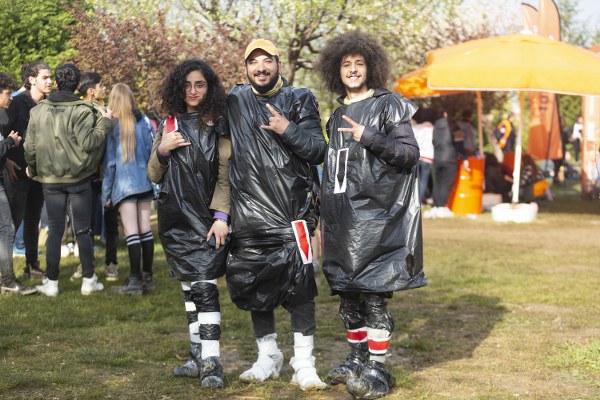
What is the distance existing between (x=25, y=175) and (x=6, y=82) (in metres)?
1.16

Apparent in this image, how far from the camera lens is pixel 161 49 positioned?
10398 mm

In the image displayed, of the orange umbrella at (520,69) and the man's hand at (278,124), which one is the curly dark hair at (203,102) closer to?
the man's hand at (278,124)

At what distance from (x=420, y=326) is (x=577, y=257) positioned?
14.8ft

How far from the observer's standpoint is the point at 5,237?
7918 mm

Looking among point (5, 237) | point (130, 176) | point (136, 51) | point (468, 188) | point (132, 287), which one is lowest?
point (132, 287)

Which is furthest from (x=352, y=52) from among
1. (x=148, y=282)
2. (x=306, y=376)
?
(x=148, y=282)

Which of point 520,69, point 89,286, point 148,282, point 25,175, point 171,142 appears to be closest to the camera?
point 171,142

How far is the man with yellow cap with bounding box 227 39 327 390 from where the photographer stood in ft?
17.2

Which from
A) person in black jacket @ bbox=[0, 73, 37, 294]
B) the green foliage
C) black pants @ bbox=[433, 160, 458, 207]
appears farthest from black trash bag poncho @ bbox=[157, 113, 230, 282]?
black pants @ bbox=[433, 160, 458, 207]

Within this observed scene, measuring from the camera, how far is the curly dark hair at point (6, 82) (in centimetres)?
780

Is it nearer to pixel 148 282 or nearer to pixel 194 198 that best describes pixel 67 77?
pixel 148 282

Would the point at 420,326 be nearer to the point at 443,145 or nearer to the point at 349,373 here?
the point at 349,373

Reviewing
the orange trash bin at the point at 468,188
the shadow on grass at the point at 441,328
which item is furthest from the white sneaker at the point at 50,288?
the orange trash bin at the point at 468,188

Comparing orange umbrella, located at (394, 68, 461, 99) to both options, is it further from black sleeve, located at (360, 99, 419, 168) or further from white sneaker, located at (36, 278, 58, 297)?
black sleeve, located at (360, 99, 419, 168)
